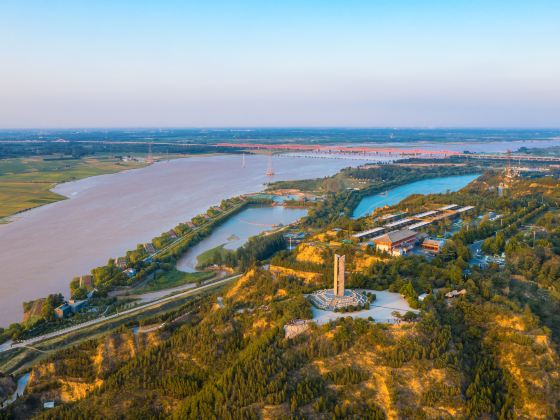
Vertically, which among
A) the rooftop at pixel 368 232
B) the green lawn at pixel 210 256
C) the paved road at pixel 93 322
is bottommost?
the paved road at pixel 93 322

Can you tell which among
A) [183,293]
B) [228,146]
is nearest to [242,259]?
[183,293]

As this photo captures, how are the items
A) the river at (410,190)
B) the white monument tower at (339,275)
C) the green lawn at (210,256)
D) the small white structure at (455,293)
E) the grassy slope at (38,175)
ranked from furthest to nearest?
1. the river at (410,190)
2. the grassy slope at (38,175)
3. the green lawn at (210,256)
4. the white monument tower at (339,275)
5. the small white structure at (455,293)

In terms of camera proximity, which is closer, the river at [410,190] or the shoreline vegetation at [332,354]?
the shoreline vegetation at [332,354]

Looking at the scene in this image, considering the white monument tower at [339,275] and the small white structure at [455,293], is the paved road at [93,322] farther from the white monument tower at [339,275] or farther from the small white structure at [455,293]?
the small white structure at [455,293]

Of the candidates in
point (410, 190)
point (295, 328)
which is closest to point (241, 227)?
point (295, 328)

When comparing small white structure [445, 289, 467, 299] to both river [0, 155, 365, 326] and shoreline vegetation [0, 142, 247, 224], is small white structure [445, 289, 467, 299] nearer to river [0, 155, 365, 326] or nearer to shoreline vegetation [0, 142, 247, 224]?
river [0, 155, 365, 326]

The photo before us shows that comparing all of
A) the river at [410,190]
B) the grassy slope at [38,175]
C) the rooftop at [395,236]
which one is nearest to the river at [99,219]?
the grassy slope at [38,175]
